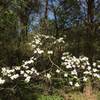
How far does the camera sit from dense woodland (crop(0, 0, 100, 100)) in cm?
1149

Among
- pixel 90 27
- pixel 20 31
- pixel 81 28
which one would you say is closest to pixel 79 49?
pixel 81 28

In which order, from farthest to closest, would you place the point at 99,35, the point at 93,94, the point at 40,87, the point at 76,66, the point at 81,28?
the point at 81,28
the point at 99,35
the point at 93,94
the point at 40,87
the point at 76,66

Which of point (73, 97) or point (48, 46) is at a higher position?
point (48, 46)

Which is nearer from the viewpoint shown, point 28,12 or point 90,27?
point 90,27

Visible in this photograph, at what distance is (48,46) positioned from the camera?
1295cm

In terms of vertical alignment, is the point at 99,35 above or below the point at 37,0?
below

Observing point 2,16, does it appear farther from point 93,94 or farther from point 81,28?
point 81,28

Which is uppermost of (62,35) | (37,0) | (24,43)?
(37,0)

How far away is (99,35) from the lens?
65.0 feet

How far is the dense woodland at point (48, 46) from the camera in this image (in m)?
11.5

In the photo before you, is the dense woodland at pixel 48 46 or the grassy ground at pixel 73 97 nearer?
the dense woodland at pixel 48 46

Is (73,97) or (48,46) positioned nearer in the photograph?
(48,46)

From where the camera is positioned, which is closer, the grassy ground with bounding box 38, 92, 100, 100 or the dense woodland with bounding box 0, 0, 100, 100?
the dense woodland with bounding box 0, 0, 100, 100

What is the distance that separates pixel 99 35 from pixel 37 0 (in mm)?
4439
